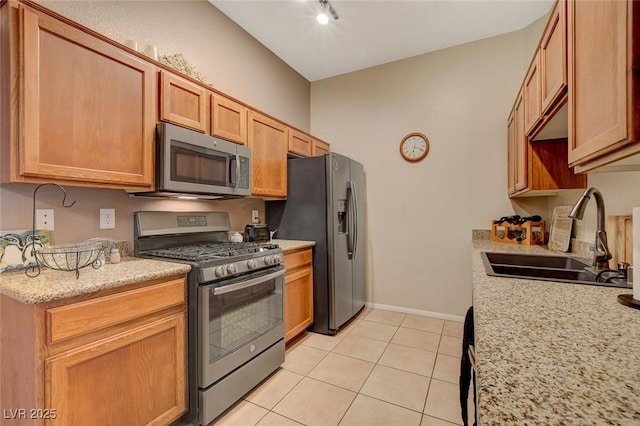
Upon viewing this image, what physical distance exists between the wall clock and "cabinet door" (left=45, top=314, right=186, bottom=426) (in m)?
2.78

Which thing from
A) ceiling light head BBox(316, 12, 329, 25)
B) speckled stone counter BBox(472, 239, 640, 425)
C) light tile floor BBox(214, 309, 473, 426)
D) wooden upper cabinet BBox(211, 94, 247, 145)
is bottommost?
A: light tile floor BBox(214, 309, 473, 426)

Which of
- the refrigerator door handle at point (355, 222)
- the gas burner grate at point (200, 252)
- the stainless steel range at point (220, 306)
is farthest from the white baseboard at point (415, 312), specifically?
the gas burner grate at point (200, 252)

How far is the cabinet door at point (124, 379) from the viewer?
44.9 inches

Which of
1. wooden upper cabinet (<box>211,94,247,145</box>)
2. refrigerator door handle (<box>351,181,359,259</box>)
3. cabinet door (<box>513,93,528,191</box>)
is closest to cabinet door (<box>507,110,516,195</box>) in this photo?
cabinet door (<box>513,93,528,191</box>)

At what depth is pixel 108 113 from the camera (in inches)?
60.7

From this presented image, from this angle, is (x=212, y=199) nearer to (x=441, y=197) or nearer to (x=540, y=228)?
(x=441, y=197)

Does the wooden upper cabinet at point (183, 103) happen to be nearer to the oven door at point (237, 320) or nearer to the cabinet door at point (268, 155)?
the cabinet door at point (268, 155)

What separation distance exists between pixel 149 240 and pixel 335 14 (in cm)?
241

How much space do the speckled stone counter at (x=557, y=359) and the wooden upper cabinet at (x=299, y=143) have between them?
7.57 feet

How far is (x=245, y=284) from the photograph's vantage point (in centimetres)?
182

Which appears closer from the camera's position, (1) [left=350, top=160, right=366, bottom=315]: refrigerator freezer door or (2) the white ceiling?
(2) the white ceiling

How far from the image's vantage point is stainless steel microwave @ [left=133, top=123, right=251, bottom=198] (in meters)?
1.75

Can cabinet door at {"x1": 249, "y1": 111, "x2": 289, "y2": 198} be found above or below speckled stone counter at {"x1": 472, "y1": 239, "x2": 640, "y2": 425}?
above

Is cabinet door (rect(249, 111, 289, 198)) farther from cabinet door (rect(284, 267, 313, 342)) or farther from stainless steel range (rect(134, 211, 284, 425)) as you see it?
cabinet door (rect(284, 267, 313, 342))
